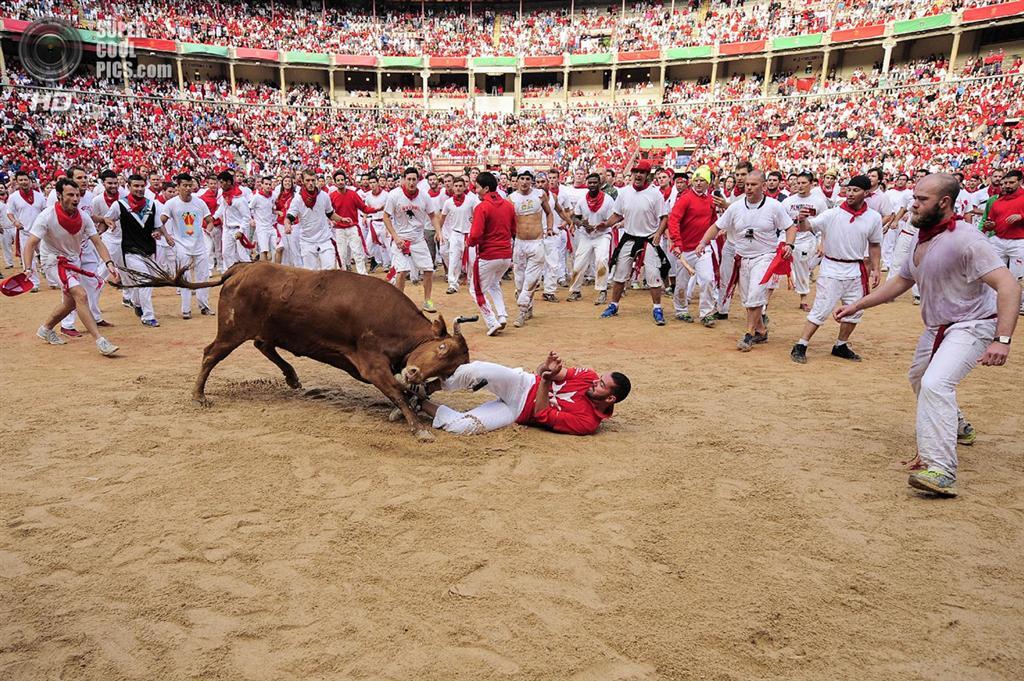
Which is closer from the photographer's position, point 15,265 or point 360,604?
point 360,604

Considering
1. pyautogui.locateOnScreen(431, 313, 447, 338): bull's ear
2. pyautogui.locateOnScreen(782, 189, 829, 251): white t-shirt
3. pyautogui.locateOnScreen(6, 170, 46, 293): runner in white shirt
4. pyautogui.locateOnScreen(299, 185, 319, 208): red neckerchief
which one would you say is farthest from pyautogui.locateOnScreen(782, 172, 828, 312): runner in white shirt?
pyautogui.locateOnScreen(6, 170, 46, 293): runner in white shirt

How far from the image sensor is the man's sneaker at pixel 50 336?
27.6 feet

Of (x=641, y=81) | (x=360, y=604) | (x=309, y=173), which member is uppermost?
(x=641, y=81)

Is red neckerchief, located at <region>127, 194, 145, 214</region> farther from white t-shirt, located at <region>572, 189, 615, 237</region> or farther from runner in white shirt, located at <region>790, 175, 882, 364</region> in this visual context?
runner in white shirt, located at <region>790, 175, 882, 364</region>

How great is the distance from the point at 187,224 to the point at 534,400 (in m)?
7.13

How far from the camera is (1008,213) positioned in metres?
10.1

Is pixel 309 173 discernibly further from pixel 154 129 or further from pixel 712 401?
pixel 154 129

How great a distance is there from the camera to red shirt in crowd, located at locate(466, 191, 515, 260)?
873 centimetres

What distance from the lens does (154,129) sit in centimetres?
3506

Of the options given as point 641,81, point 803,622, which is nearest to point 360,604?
point 803,622

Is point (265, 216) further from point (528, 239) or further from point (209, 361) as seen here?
point (209, 361)

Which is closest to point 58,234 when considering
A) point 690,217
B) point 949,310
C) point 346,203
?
point 346,203

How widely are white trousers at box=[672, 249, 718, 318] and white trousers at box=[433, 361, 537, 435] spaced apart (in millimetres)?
5063

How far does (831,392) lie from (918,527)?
9.94 feet
